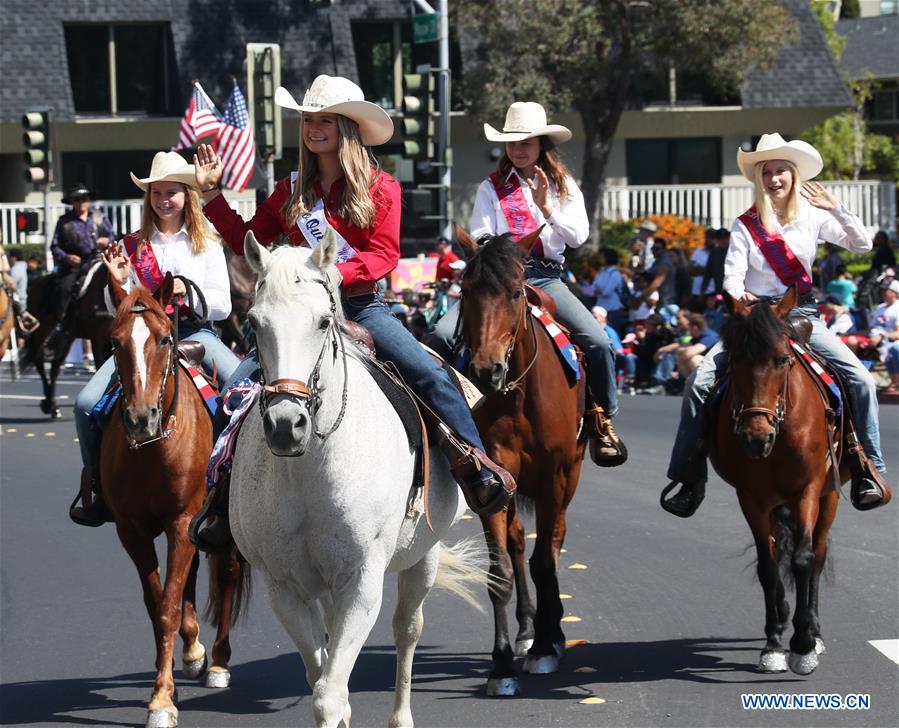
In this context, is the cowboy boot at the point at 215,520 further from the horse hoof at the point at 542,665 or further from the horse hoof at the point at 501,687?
the horse hoof at the point at 542,665

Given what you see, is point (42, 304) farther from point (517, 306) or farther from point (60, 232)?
point (517, 306)

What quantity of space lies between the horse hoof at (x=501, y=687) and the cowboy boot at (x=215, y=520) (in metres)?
1.88

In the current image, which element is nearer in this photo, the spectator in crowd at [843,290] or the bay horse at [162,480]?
the bay horse at [162,480]

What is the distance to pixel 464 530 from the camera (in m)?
12.7

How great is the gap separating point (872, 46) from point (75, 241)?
190 feet

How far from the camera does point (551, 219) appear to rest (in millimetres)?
9336

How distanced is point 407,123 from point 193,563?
15192 mm

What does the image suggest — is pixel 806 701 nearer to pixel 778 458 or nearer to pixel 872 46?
pixel 778 458

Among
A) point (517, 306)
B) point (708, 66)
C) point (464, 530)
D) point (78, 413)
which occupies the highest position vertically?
point (708, 66)

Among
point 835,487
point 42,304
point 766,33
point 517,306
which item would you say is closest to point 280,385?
point 517,306

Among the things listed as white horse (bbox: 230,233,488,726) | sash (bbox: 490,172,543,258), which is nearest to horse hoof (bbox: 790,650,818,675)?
white horse (bbox: 230,233,488,726)

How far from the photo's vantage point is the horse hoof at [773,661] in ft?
27.4

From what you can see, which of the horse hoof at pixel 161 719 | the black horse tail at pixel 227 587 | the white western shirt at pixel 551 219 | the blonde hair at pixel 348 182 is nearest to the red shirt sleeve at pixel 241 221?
the blonde hair at pixel 348 182

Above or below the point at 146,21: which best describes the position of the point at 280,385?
below
